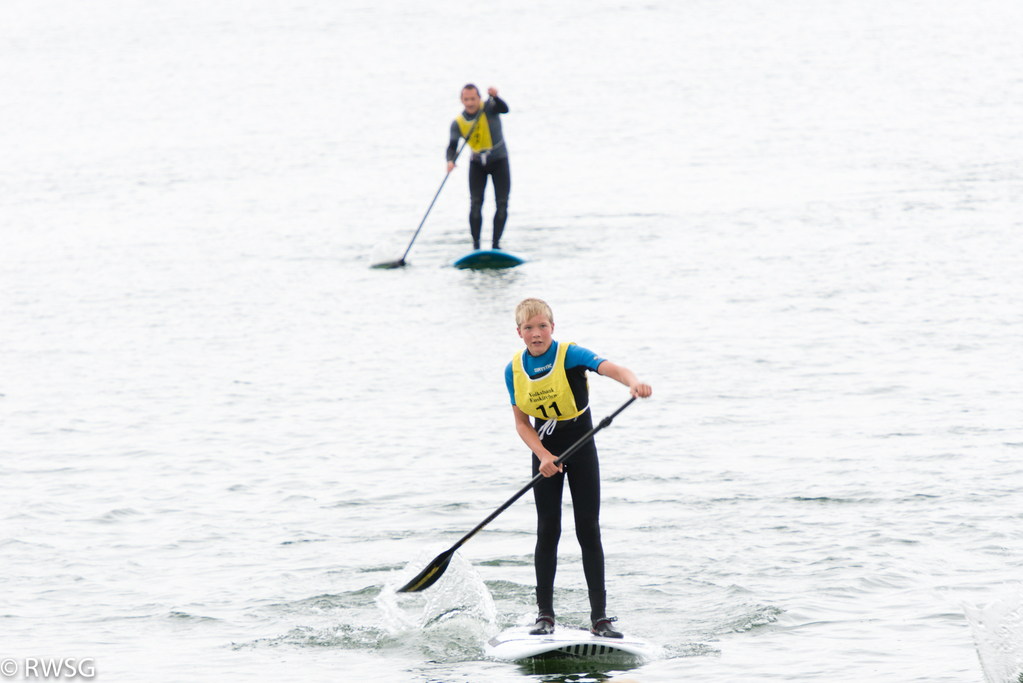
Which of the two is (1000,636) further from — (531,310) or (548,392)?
(531,310)

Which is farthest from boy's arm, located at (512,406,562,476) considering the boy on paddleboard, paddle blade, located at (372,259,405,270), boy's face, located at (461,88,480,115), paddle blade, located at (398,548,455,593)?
paddle blade, located at (372,259,405,270)

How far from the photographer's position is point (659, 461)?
404 inches

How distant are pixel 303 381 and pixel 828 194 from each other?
1335cm

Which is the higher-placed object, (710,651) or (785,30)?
(785,30)

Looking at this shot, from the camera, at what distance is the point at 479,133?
17.0m

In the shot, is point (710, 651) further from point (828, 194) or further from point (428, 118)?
point (428, 118)

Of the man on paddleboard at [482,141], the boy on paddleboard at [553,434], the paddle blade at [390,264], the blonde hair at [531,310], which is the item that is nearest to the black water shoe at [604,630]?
the boy on paddleboard at [553,434]

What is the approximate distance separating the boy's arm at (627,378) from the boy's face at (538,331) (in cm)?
32

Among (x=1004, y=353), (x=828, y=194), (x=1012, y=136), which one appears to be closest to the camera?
(x=1004, y=353)

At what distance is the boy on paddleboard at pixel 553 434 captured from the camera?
21.4ft

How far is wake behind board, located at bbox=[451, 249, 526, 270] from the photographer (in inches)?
710

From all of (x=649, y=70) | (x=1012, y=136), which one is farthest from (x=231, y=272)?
(x=649, y=70)

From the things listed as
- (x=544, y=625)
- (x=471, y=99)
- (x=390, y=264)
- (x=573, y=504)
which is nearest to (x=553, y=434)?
(x=573, y=504)

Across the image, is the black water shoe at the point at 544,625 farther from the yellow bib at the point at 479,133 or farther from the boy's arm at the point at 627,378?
the yellow bib at the point at 479,133
